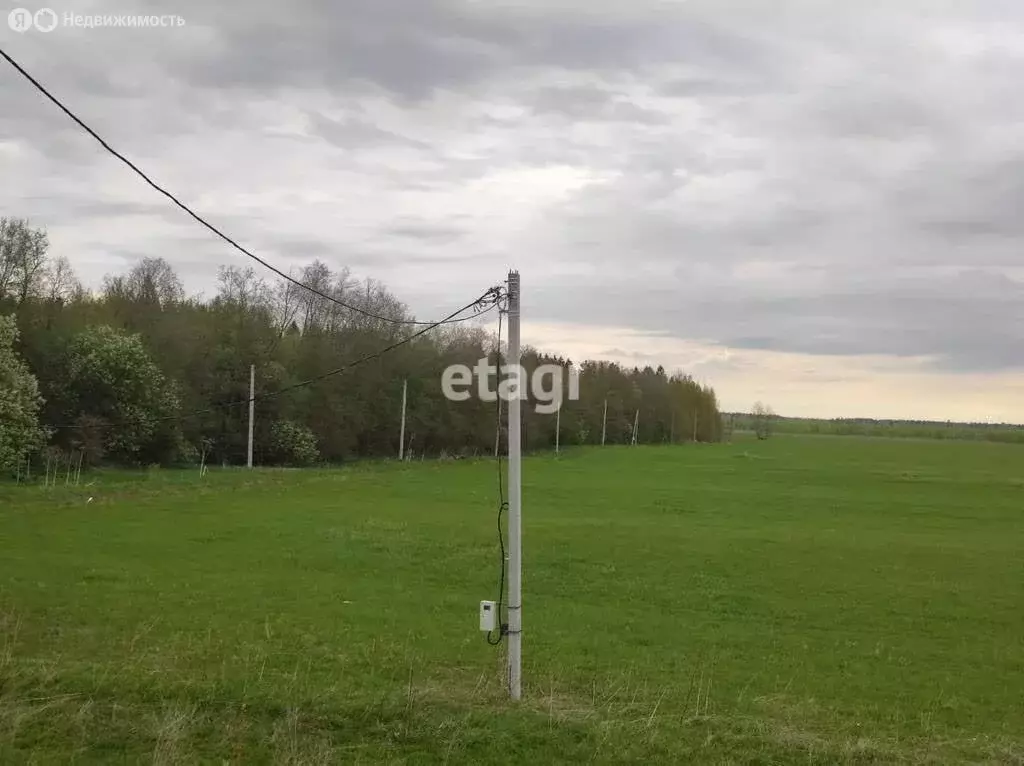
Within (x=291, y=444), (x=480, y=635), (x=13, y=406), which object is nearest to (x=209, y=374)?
(x=291, y=444)

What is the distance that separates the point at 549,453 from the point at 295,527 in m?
58.7

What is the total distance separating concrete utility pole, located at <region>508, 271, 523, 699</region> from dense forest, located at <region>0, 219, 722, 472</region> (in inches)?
553

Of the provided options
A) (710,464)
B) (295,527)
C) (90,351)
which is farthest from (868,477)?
(90,351)

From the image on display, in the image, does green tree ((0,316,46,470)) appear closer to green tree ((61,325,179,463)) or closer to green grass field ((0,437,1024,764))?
green grass field ((0,437,1024,764))

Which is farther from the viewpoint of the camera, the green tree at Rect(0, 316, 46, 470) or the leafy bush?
the leafy bush

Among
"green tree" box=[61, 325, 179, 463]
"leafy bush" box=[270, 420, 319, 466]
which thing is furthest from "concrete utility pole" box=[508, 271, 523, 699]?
"leafy bush" box=[270, 420, 319, 466]

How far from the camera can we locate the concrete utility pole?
8.81 m

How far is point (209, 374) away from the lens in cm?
5078

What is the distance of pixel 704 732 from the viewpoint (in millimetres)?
7754

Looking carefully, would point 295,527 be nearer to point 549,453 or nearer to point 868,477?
point 868,477

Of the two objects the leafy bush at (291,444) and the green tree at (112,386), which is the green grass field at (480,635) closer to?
the green tree at (112,386)

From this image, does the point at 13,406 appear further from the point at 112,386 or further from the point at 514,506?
the point at 514,506

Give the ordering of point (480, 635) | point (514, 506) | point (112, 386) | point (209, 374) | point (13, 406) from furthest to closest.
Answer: point (209, 374) < point (112, 386) < point (13, 406) < point (480, 635) < point (514, 506)

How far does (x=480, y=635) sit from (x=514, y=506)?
5049 mm
